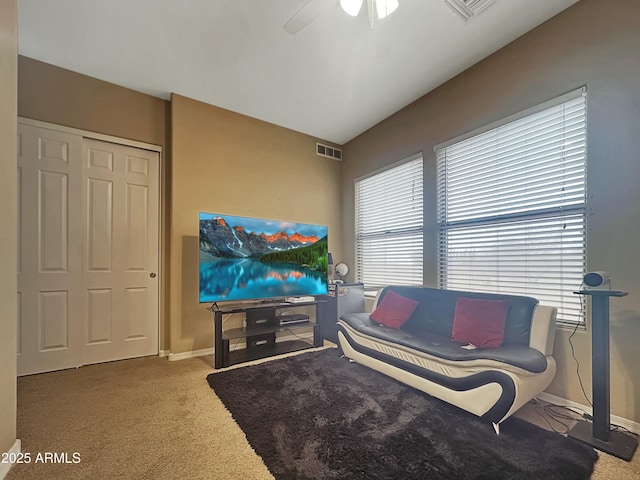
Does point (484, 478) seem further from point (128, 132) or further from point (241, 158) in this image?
point (128, 132)

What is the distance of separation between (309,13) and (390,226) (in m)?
2.55

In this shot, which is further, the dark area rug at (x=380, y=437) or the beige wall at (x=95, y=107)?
the beige wall at (x=95, y=107)

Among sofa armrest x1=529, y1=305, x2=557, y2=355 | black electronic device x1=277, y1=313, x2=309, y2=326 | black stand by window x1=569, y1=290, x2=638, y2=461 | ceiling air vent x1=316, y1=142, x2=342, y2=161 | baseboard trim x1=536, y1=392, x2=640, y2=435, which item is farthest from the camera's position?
ceiling air vent x1=316, y1=142, x2=342, y2=161

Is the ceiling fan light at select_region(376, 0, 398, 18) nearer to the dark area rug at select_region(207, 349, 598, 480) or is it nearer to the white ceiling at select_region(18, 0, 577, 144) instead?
the white ceiling at select_region(18, 0, 577, 144)

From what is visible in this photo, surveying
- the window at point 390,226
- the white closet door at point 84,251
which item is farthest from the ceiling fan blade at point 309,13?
the white closet door at point 84,251

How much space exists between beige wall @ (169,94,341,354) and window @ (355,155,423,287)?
71cm

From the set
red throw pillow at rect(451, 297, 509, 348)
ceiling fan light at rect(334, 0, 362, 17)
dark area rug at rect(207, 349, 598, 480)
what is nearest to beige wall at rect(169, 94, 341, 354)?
dark area rug at rect(207, 349, 598, 480)

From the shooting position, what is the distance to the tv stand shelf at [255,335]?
113 inches

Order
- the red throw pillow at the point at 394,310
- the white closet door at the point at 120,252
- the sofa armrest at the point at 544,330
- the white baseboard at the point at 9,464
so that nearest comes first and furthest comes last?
1. the white baseboard at the point at 9,464
2. the sofa armrest at the point at 544,330
3. the red throw pillow at the point at 394,310
4. the white closet door at the point at 120,252

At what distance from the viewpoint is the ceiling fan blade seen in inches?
65.6

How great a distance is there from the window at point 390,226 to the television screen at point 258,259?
2.53 feet

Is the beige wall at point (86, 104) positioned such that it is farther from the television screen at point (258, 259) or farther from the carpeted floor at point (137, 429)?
the carpeted floor at point (137, 429)

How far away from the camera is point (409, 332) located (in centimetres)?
266

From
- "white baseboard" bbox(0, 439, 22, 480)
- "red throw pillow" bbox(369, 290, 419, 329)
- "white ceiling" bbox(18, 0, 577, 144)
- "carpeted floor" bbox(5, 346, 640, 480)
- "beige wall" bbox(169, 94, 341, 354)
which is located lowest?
"carpeted floor" bbox(5, 346, 640, 480)
